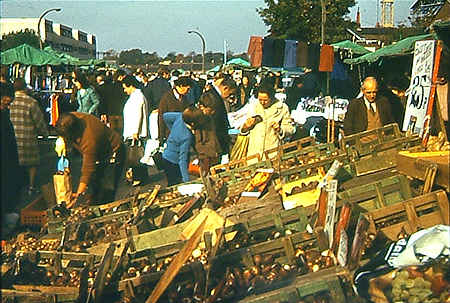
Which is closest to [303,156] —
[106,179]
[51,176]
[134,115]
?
[106,179]

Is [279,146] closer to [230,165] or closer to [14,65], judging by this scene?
[230,165]

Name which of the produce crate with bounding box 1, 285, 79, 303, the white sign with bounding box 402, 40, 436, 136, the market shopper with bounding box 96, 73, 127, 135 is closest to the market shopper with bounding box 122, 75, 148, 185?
the market shopper with bounding box 96, 73, 127, 135

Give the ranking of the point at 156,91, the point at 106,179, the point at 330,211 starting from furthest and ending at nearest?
the point at 156,91 < the point at 106,179 < the point at 330,211

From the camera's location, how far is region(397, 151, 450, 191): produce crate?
4680mm

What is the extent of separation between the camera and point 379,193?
5.11 m

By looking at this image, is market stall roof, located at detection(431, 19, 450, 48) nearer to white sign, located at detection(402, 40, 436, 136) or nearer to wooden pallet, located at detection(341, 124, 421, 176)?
white sign, located at detection(402, 40, 436, 136)

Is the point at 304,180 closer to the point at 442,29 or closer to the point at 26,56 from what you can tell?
the point at 442,29

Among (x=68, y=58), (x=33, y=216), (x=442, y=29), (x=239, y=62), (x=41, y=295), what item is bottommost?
(x=33, y=216)

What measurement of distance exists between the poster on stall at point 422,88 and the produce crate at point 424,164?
0.92m

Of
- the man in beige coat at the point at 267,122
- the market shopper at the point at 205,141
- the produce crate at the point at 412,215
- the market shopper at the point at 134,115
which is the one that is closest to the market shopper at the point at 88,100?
the market shopper at the point at 134,115

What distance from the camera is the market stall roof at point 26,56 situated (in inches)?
690

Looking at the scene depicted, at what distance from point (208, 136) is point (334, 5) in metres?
14.0

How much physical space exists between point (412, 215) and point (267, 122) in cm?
334

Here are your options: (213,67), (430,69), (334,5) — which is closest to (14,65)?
(334,5)
